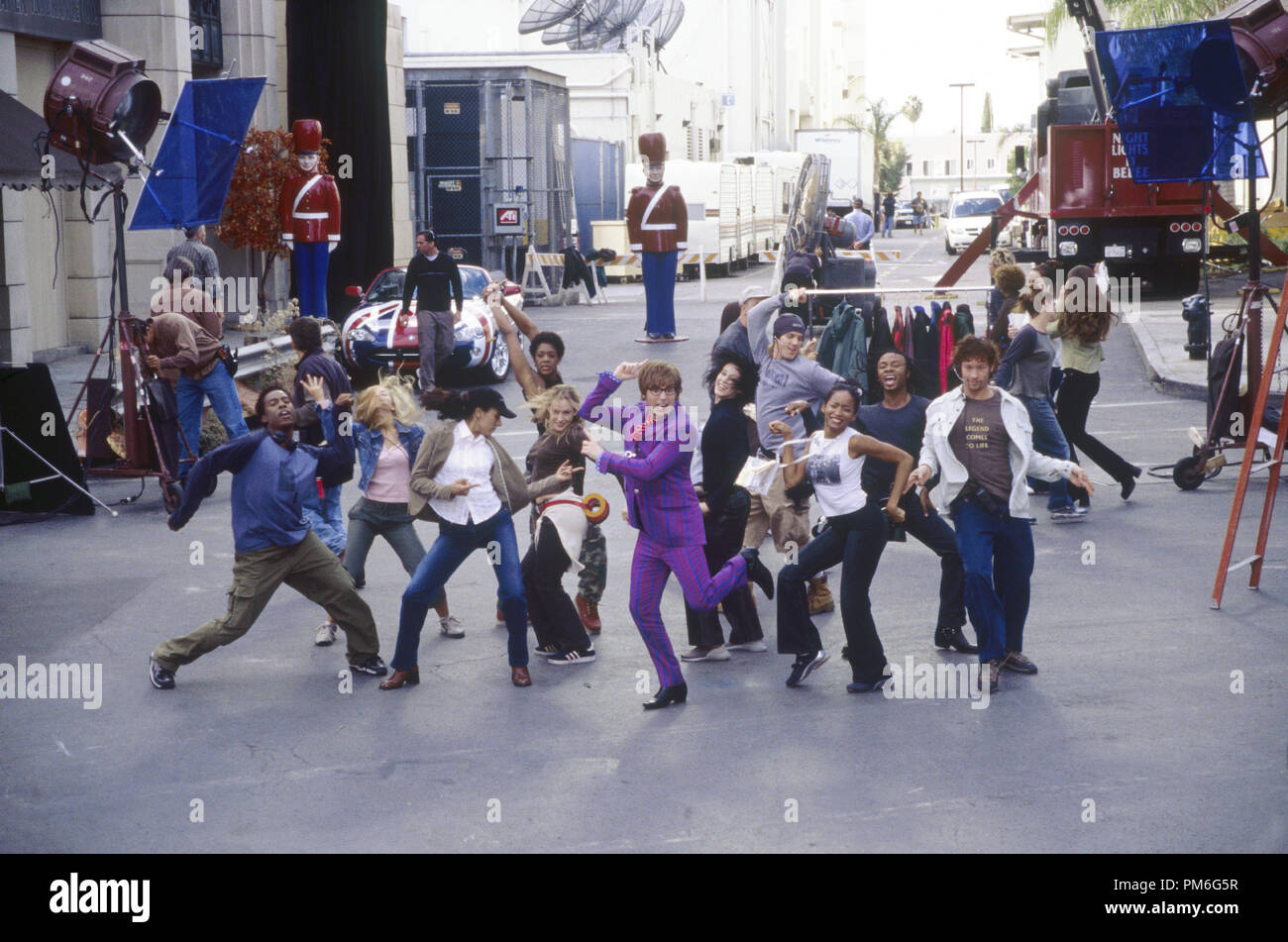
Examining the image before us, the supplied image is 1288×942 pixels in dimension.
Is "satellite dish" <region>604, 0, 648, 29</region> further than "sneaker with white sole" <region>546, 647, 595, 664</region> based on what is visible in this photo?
Yes

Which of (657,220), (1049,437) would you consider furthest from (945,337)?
(657,220)

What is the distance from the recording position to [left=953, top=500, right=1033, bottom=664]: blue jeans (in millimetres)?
7828

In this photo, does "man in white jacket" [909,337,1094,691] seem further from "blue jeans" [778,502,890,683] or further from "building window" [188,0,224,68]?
"building window" [188,0,224,68]

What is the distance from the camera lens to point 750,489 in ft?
28.8

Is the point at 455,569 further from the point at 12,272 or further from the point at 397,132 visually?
the point at 397,132

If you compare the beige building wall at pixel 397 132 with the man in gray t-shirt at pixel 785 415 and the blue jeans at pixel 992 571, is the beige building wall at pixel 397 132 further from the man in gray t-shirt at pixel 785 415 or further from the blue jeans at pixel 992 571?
the blue jeans at pixel 992 571

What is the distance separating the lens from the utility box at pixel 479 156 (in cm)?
3002

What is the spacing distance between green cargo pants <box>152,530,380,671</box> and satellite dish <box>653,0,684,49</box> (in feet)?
182

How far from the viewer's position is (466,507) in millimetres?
7918

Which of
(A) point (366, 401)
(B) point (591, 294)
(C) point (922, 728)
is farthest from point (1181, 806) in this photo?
(B) point (591, 294)

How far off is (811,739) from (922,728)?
1.79 feet

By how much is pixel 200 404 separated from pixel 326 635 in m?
4.95

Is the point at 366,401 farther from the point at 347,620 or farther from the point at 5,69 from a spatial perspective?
the point at 5,69

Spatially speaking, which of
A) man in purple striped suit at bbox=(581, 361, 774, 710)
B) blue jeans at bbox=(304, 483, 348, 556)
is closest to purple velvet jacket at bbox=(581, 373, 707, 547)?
man in purple striped suit at bbox=(581, 361, 774, 710)
